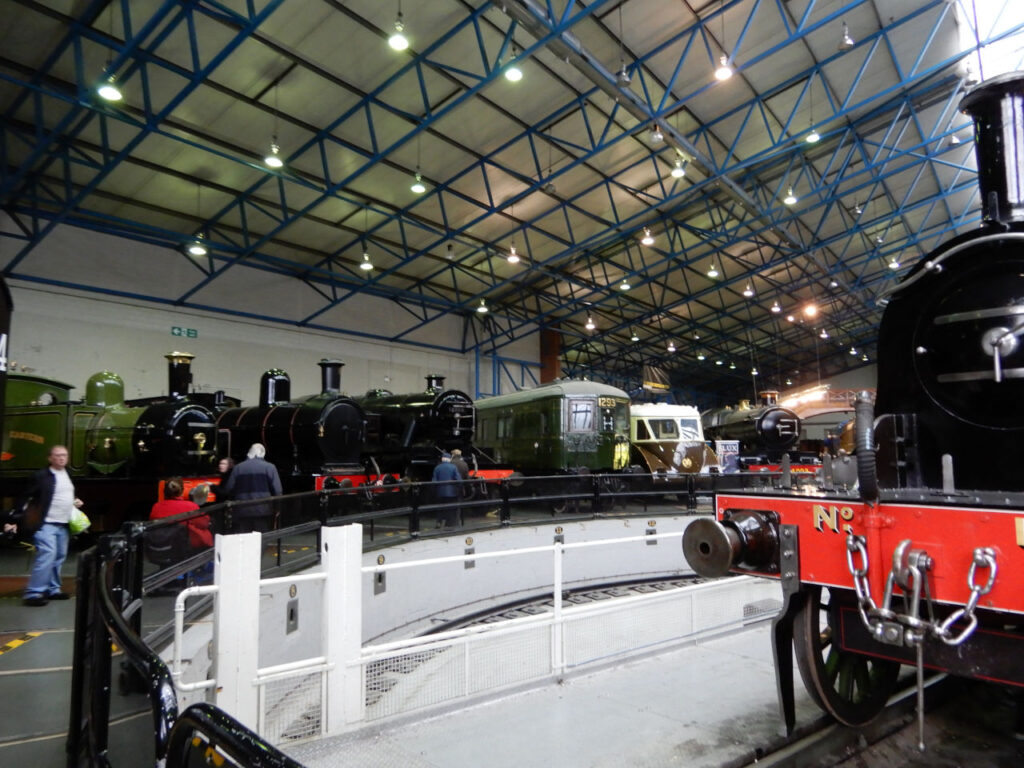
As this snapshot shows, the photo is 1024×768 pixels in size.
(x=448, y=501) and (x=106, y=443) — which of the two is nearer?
(x=448, y=501)

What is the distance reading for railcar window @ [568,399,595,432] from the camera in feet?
45.2

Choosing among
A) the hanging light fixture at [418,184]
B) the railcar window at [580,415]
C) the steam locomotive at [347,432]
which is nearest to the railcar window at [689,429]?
the railcar window at [580,415]

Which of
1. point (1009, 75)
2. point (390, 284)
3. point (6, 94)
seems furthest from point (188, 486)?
point (390, 284)

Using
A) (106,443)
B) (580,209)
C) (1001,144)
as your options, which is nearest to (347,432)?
(106,443)

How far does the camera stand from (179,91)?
467 inches

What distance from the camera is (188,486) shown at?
30.5 ft

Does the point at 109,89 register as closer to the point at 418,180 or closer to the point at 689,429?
the point at 418,180

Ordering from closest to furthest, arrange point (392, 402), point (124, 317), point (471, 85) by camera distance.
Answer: point (471, 85), point (392, 402), point (124, 317)

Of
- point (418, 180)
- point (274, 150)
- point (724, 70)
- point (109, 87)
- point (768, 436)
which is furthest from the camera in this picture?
point (768, 436)

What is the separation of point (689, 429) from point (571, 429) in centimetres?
476

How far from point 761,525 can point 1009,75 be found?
2895mm

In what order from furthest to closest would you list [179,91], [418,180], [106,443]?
[418,180] < [179,91] < [106,443]

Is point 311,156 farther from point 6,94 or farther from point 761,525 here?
point 761,525

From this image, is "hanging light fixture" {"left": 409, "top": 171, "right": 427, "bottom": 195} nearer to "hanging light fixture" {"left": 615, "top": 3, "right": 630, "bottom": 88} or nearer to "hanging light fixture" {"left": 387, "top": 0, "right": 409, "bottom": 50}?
"hanging light fixture" {"left": 387, "top": 0, "right": 409, "bottom": 50}
